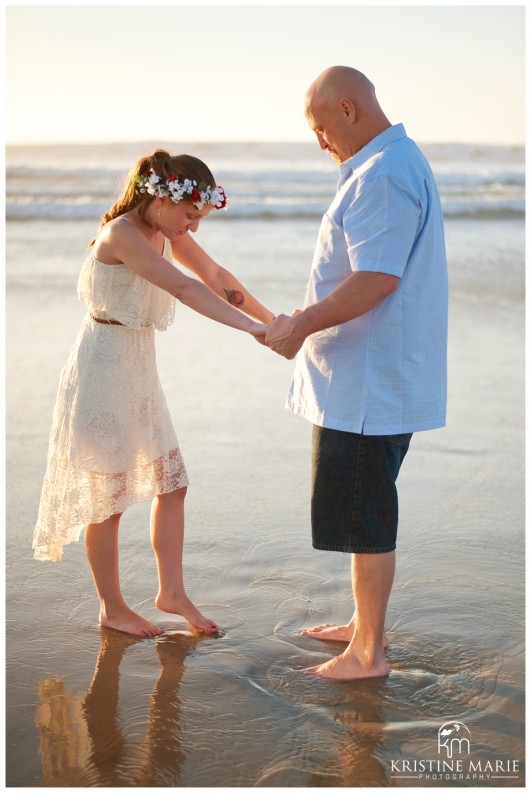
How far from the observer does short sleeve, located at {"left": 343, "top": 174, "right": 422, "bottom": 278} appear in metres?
2.77

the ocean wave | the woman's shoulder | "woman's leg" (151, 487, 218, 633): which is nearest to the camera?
the woman's shoulder

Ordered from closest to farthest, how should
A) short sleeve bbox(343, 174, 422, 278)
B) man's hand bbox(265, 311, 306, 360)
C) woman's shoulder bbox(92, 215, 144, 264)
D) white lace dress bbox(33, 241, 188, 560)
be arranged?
short sleeve bbox(343, 174, 422, 278) → man's hand bbox(265, 311, 306, 360) → woman's shoulder bbox(92, 215, 144, 264) → white lace dress bbox(33, 241, 188, 560)

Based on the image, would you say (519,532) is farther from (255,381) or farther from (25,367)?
(25,367)

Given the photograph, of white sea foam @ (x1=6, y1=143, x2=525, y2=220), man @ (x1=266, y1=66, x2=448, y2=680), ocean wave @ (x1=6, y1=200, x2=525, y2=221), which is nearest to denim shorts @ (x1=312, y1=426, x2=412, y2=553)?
man @ (x1=266, y1=66, x2=448, y2=680)

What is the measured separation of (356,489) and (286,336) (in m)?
0.53

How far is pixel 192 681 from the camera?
9.75 ft

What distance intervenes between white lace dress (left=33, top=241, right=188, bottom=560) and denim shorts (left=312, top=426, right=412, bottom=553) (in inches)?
23.5

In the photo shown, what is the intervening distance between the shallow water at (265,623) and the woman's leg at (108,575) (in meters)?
0.07

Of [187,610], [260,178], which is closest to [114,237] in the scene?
[187,610]

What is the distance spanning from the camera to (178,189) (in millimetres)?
3137

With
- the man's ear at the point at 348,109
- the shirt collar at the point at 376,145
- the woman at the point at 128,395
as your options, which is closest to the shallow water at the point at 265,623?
the woman at the point at 128,395

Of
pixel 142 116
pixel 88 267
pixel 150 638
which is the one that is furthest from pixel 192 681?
pixel 142 116

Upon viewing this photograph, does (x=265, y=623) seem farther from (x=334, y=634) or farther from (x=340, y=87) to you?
(x=340, y=87)

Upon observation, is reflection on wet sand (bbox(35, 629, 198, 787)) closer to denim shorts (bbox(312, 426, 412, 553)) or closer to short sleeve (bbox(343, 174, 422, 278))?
denim shorts (bbox(312, 426, 412, 553))
